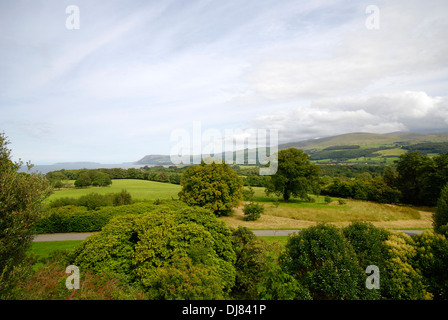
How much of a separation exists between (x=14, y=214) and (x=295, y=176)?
35.6m

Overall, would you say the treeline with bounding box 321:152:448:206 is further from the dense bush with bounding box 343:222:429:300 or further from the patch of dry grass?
the dense bush with bounding box 343:222:429:300

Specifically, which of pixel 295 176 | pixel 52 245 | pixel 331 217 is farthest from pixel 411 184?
pixel 52 245

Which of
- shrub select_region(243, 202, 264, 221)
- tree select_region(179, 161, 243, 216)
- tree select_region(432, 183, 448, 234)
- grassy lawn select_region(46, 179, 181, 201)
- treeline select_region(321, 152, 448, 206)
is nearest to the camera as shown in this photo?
tree select_region(432, 183, 448, 234)

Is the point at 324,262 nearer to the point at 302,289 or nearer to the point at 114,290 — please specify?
the point at 302,289

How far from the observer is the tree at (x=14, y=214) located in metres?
5.54

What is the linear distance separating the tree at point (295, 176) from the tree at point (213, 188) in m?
11.1

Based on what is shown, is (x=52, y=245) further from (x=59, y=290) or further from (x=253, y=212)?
(x=253, y=212)

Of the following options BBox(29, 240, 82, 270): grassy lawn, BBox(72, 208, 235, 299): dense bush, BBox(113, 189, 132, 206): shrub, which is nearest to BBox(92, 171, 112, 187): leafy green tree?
BBox(113, 189, 132, 206): shrub

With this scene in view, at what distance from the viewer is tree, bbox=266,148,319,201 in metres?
35.1

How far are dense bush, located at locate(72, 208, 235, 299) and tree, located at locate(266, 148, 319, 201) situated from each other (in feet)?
92.4

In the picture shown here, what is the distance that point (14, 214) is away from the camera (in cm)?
579

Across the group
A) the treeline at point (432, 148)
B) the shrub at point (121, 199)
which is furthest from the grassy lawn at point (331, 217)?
the treeline at point (432, 148)

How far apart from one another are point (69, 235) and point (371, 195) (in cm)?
4679
